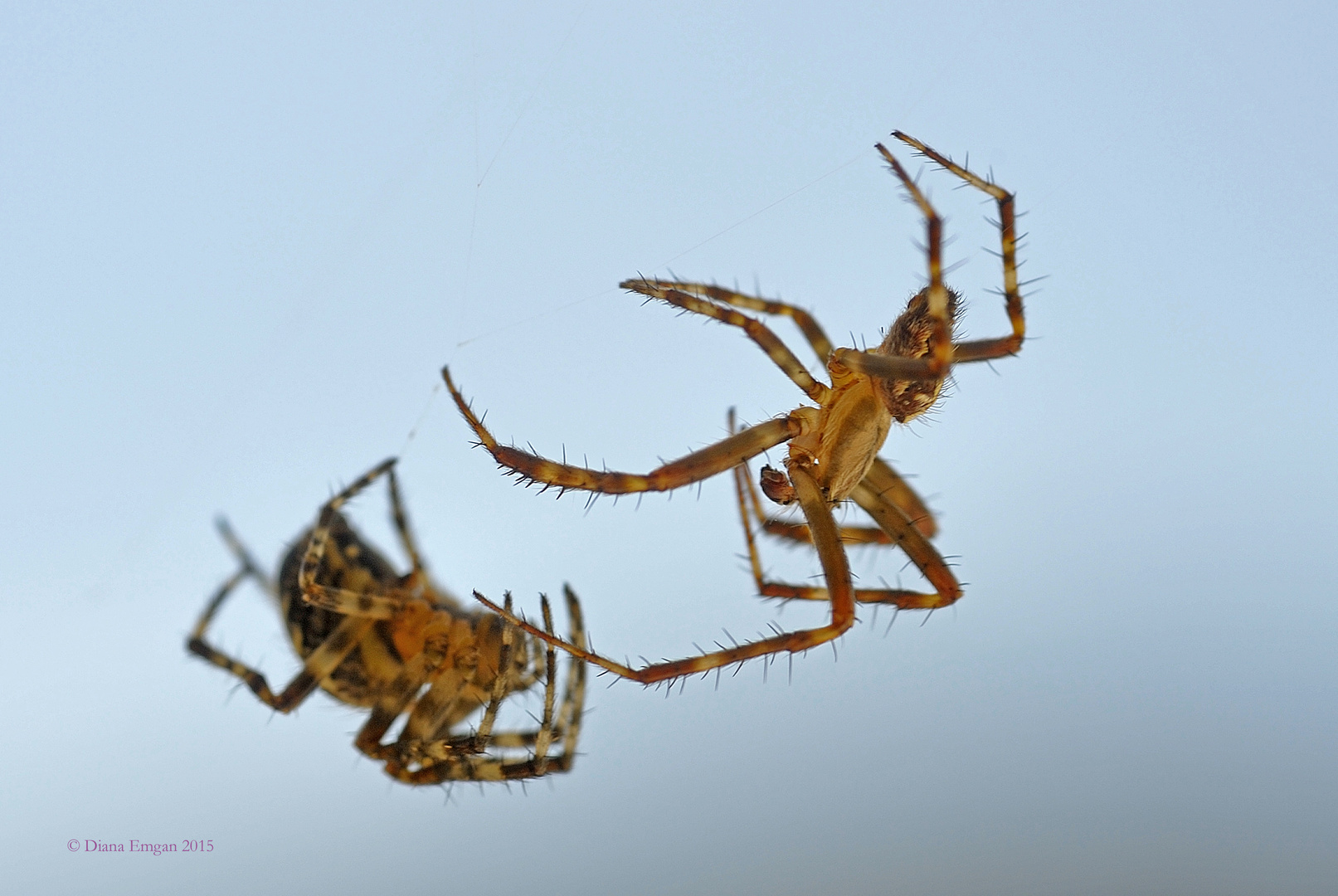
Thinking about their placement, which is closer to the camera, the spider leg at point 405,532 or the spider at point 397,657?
the spider at point 397,657

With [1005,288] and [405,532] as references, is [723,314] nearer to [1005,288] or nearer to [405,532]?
[1005,288]

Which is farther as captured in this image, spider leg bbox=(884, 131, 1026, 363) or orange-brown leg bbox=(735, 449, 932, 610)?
orange-brown leg bbox=(735, 449, 932, 610)

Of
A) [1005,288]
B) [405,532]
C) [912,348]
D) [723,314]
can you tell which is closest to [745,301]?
[723,314]

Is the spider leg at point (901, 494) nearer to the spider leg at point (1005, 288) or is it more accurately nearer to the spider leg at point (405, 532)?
the spider leg at point (1005, 288)

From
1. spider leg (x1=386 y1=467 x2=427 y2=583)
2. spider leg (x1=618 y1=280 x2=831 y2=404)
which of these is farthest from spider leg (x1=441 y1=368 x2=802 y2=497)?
spider leg (x1=386 y1=467 x2=427 y2=583)

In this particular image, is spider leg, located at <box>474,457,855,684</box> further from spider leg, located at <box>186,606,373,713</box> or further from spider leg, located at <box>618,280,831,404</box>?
spider leg, located at <box>186,606,373,713</box>

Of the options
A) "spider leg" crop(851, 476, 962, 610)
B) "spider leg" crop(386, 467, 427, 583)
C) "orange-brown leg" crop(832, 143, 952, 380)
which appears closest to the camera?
"orange-brown leg" crop(832, 143, 952, 380)

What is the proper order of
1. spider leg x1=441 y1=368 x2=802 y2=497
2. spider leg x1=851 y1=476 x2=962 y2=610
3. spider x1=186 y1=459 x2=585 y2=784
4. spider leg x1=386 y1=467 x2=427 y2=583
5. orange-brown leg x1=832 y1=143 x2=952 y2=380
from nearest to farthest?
orange-brown leg x1=832 y1=143 x2=952 y2=380, spider leg x1=441 y1=368 x2=802 y2=497, spider leg x1=851 y1=476 x2=962 y2=610, spider x1=186 y1=459 x2=585 y2=784, spider leg x1=386 y1=467 x2=427 y2=583

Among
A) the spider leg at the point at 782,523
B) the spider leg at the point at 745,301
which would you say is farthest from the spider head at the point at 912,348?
the spider leg at the point at 782,523
